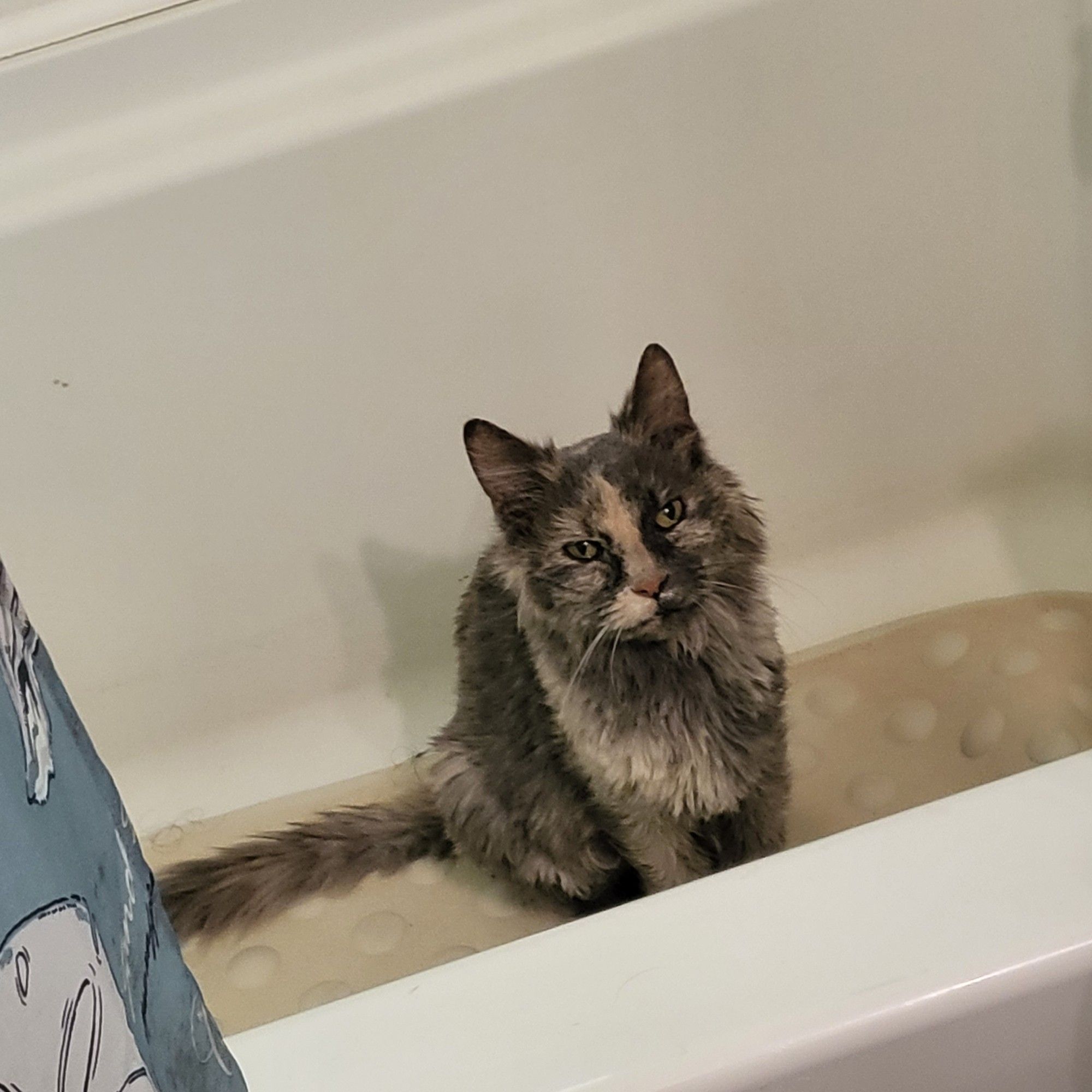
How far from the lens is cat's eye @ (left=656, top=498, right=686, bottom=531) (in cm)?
85

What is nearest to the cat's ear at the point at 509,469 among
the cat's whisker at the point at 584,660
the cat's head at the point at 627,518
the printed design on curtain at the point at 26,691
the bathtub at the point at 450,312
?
the cat's head at the point at 627,518

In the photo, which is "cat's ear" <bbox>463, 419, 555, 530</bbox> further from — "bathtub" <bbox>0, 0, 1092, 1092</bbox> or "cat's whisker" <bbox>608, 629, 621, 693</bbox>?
"bathtub" <bbox>0, 0, 1092, 1092</bbox>

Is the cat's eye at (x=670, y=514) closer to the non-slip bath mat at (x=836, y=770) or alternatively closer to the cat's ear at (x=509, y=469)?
the cat's ear at (x=509, y=469)

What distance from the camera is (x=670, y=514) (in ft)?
2.81

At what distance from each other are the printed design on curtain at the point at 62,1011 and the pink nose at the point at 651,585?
488 mm

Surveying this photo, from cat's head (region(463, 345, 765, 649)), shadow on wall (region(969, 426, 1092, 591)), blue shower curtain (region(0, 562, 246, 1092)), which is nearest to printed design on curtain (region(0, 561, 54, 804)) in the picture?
blue shower curtain (region(0, 562, 246, 1092))

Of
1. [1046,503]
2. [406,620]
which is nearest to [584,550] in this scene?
[406,620]

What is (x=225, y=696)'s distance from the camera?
1.29m

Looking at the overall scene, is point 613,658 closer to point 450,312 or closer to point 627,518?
point 627,518

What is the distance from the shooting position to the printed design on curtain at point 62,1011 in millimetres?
351

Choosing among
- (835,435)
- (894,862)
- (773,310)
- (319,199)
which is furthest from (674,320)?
(894,862)

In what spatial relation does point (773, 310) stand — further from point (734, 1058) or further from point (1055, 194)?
point (734, 1058)

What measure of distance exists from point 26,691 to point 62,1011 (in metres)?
0.11

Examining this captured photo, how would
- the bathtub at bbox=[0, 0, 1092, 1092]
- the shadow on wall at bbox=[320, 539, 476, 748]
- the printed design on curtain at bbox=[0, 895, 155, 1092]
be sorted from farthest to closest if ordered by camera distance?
the shadow on wall at bbox=[320, 539, 476, 748], the bathtub at bbox=[0, 0, 1092, 1092], the printed design on curtain at bbox=[0, 895, 155, 1092]
